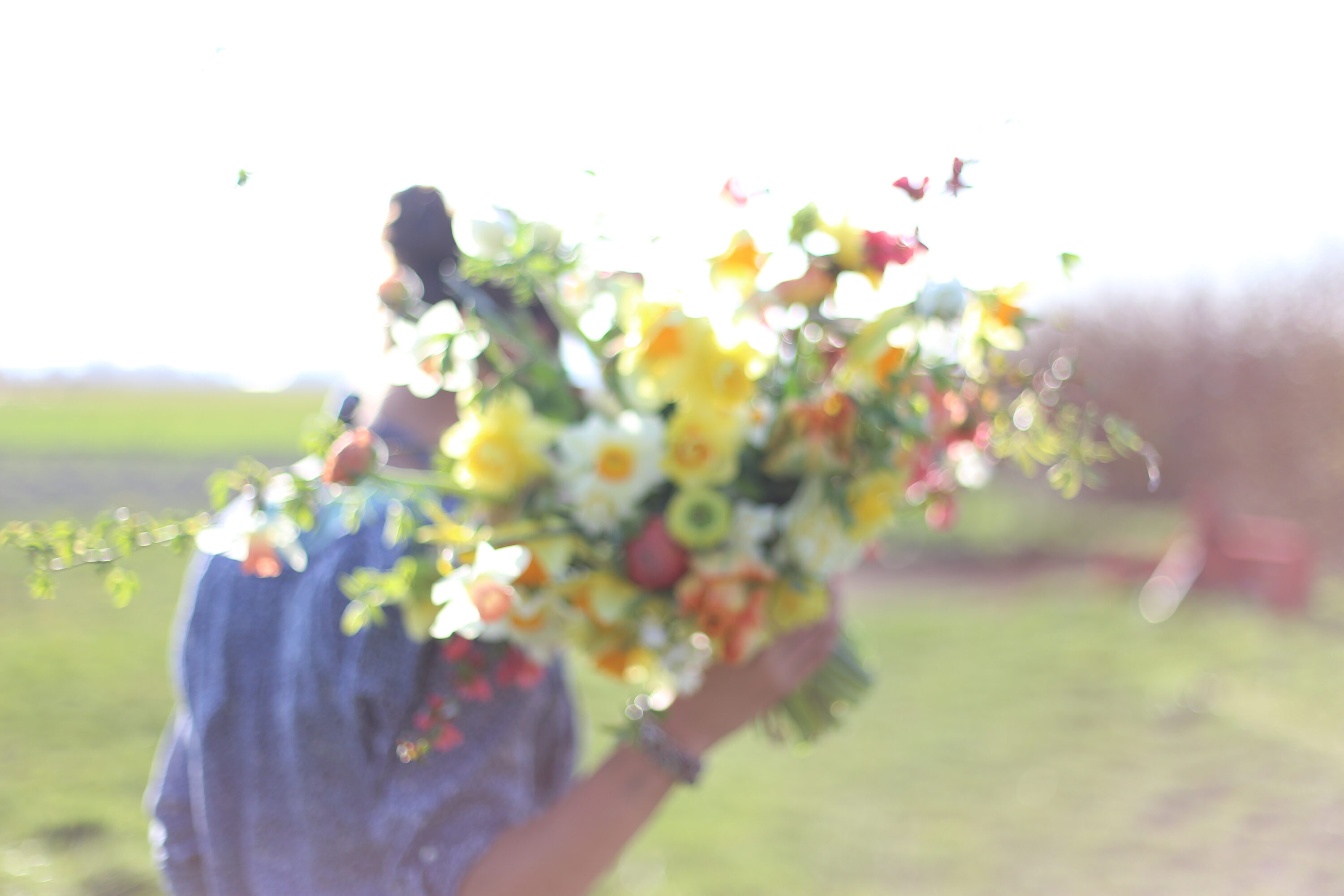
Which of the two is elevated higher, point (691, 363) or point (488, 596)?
point (691, 363)

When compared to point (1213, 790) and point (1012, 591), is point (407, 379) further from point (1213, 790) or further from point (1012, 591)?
point (1012, 591)

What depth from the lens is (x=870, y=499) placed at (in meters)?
1.24

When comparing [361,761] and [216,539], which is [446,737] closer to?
[361,761]

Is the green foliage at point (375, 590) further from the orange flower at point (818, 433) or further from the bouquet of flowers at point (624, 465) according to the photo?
the orange flower at point (818, 433)

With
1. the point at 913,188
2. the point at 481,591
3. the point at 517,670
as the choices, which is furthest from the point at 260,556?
the point at 913,188

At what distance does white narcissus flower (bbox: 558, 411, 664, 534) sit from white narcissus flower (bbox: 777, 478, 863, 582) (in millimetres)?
176

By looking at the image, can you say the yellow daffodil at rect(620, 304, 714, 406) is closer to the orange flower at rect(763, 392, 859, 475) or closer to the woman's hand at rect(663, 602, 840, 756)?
the orange flower at rect(763, 392, 859, 475)

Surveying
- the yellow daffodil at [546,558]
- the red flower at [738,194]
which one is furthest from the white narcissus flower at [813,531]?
the red flower at [738,194]

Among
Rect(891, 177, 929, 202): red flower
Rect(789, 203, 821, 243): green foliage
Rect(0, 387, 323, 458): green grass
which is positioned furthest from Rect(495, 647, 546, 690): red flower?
Rect(0, 387, 323, 458): green grass

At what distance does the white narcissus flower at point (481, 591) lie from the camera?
113cm

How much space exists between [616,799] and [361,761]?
0.32 m

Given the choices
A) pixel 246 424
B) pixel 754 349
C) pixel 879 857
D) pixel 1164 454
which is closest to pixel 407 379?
pixel 754 349

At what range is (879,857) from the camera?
12.0 feet

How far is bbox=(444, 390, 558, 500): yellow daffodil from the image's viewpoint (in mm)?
1157
